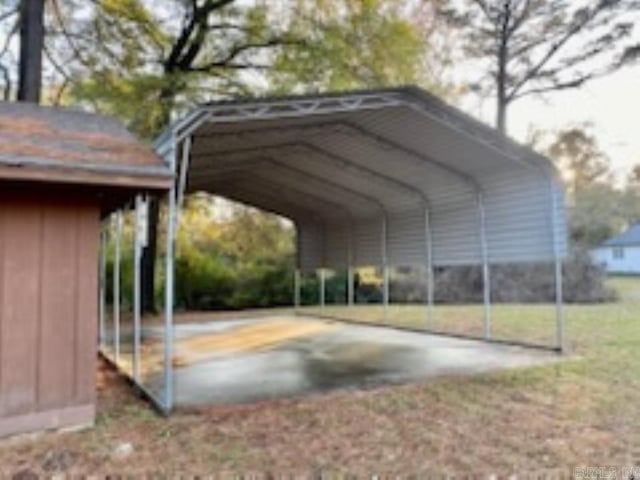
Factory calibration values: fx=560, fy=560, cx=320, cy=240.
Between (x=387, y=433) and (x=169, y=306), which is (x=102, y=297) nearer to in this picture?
(x=169, y=306)

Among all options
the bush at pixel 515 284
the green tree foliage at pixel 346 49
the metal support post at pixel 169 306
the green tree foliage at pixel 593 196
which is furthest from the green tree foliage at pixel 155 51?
the green tree foliage at pixel 593 196

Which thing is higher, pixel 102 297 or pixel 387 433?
pixel 102 297

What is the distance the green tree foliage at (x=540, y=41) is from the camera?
609 inches

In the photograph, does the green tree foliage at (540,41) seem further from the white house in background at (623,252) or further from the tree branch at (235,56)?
the white house in background at (623,252)

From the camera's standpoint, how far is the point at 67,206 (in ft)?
14.3

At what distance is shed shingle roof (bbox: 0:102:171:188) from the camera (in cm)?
387

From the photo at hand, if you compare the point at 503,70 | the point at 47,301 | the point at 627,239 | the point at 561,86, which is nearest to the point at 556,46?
the point at 561,86

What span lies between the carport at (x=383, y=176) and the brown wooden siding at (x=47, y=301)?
2.20 feet

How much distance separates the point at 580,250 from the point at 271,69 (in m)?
10.3

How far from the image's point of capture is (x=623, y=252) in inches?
1423

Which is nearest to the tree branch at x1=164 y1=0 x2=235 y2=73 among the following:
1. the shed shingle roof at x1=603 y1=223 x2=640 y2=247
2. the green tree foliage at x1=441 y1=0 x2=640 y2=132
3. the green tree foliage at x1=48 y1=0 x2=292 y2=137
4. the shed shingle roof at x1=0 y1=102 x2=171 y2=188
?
the green tree foliage at x1=48 y1=0 x2=292 y2=137

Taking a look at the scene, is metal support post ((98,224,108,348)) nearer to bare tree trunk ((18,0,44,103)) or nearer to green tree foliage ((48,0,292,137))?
bare tree trunk ((18,0,44,103))

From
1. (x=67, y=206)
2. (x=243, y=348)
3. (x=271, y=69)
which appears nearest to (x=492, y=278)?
(x=271, y=69)

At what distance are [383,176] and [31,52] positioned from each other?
6.30m
